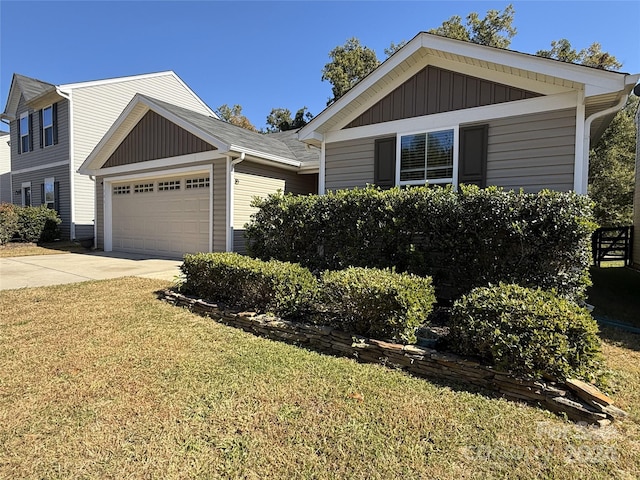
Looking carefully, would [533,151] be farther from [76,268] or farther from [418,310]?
[76,268]

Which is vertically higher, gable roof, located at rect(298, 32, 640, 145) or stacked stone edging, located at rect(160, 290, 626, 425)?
gable roof, located at rect(298, 32, 640, 145)

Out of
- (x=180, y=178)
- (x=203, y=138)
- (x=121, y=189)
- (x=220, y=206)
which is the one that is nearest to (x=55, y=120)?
(x=121, y=189)

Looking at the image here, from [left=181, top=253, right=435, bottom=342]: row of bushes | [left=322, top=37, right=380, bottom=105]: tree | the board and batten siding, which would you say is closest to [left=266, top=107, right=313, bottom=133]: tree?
[left=322, top=37, right=380, bottom=105]: tree

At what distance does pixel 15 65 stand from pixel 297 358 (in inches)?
928

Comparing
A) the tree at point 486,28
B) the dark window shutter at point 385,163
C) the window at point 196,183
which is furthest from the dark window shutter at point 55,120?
the tree at point 486,28

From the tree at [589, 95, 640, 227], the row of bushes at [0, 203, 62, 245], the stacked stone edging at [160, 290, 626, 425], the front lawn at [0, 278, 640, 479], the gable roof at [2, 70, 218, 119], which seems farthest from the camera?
the tree at [589, 95, 640, 227]

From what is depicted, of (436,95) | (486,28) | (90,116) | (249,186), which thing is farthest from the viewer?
(486,28)

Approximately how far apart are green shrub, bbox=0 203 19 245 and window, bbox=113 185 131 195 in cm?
451

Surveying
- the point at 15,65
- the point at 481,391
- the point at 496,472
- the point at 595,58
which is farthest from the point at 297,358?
the point at 595,58

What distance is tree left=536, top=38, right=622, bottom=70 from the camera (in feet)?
67.2

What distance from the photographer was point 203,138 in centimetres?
946

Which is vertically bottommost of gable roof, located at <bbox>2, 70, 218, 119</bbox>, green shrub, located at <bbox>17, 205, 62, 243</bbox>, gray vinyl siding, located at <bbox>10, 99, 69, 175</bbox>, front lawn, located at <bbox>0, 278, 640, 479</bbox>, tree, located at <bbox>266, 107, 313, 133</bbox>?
front lawn, located at <bbox>0, 278, 640, 479</bbox>

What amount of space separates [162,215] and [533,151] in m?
10.4

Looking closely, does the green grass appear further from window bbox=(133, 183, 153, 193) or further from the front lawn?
window bbox=(133, 183, 153, 193)
